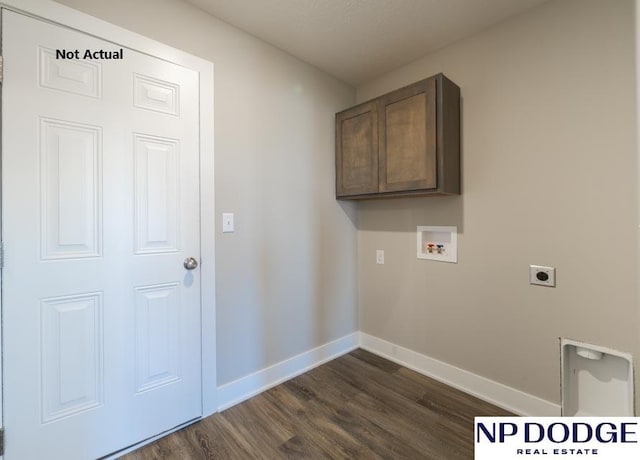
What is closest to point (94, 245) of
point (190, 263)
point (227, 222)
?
point (190, 263)

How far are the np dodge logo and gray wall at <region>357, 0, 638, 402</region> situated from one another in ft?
1.65

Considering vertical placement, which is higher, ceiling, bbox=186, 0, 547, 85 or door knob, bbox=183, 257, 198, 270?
ceiling, bbox=186, 0, 547, 85

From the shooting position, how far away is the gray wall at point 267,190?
1752 mm

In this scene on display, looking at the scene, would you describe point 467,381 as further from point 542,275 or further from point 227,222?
point 227,222

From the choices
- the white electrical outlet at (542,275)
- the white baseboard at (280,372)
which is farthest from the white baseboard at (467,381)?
A: the white electrical outlet at (542,275)

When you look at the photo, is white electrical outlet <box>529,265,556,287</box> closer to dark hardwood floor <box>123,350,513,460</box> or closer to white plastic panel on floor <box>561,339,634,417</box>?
white plastic panel on floor <box>561,339,634,417</box>

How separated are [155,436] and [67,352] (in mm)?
665

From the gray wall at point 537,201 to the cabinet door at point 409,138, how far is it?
338 millimetres

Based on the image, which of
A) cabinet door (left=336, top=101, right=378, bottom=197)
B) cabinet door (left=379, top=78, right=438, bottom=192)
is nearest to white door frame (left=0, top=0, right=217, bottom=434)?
cabinet door (left=336, top=101, right=378, bottom=197)

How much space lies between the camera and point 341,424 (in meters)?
1.67

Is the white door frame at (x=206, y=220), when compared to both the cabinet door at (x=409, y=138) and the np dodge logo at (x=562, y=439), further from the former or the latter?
the np dodge logo at (x=562, y=439)

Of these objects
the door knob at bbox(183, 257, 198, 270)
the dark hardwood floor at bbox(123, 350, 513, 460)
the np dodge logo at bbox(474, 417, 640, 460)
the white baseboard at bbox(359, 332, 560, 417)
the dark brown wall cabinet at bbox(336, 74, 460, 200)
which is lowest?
the dark hardwood floor at bbox(123, 350, 513, 460)

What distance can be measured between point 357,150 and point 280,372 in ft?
5.92

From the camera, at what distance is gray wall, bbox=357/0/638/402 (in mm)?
1438
